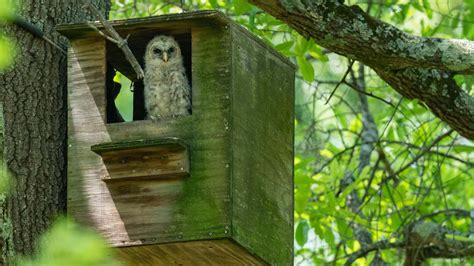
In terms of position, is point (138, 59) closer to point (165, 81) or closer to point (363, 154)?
point (165, 81)

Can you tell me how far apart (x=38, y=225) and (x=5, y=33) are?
2.38 ft

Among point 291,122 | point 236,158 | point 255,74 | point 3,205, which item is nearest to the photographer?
point 3,205

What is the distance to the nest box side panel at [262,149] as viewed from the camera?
4.20 meters

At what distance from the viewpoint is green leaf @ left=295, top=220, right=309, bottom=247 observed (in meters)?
6.40

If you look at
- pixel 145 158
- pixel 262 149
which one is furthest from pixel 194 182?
pixel 262 149

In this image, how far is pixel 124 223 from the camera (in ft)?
13.7

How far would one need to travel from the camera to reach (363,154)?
7.47m

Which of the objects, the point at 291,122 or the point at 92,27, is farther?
the point at 291,122

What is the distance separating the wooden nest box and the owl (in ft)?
0.25

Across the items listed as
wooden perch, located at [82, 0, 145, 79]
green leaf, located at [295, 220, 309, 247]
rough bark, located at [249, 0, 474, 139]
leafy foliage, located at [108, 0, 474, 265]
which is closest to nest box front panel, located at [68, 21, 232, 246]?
wooden perch, located at [82, 0, 145, 79]

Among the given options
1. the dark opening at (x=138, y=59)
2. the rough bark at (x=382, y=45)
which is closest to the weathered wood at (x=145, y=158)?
the dark opening at (x=138, y=59)

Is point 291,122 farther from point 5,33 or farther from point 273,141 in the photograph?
point 5,33

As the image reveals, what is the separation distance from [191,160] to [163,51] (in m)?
0.55

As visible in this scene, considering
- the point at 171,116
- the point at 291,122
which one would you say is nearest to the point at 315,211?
the point at 291,122
